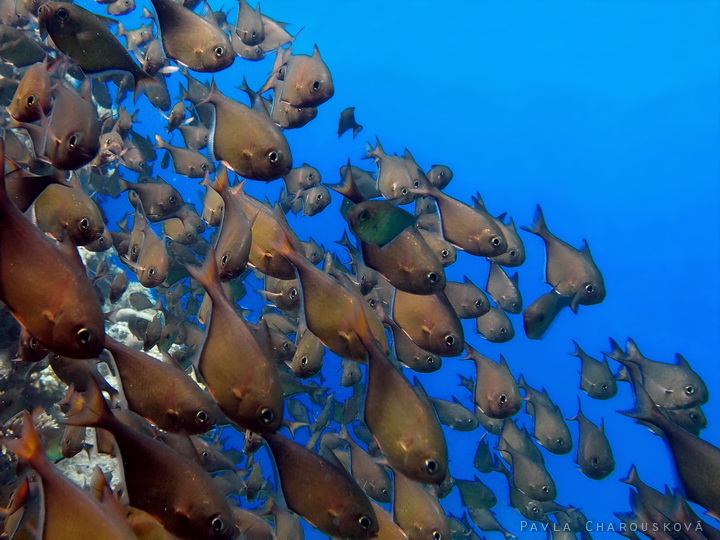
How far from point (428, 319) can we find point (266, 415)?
1.51m

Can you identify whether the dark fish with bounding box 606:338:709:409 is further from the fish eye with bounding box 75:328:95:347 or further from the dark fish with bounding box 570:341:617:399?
the fish eye with bounding box 75:328:95:347

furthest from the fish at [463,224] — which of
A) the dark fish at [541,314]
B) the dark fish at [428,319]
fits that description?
the dark fish at [541,314]

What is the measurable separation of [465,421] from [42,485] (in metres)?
5.66

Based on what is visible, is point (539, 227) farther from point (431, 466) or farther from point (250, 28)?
point (250, 28)

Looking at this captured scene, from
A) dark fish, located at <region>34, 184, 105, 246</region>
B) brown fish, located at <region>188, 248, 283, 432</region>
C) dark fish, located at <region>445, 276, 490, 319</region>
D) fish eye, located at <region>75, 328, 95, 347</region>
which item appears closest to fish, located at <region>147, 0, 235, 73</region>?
dark fish, located at <region>34, 184, 105, 246</region>

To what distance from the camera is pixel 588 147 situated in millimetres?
33656

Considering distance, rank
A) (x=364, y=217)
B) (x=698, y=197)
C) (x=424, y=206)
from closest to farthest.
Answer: (x=364, y=217) < (x=424, y=206) < (x=698, y=197)

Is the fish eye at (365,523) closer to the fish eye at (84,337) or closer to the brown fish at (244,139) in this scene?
the fish eye at (84,337)

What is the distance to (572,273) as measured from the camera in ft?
17.8

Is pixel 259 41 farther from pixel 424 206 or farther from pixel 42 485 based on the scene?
pixel 42 485

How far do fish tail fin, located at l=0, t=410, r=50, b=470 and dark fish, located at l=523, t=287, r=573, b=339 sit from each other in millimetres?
4257

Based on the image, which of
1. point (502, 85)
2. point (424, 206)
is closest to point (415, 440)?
point (424, 206)

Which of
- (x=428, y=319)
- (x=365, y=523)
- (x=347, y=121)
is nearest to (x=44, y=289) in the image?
(x=365, y=523)

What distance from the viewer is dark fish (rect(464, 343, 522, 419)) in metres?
4.78
